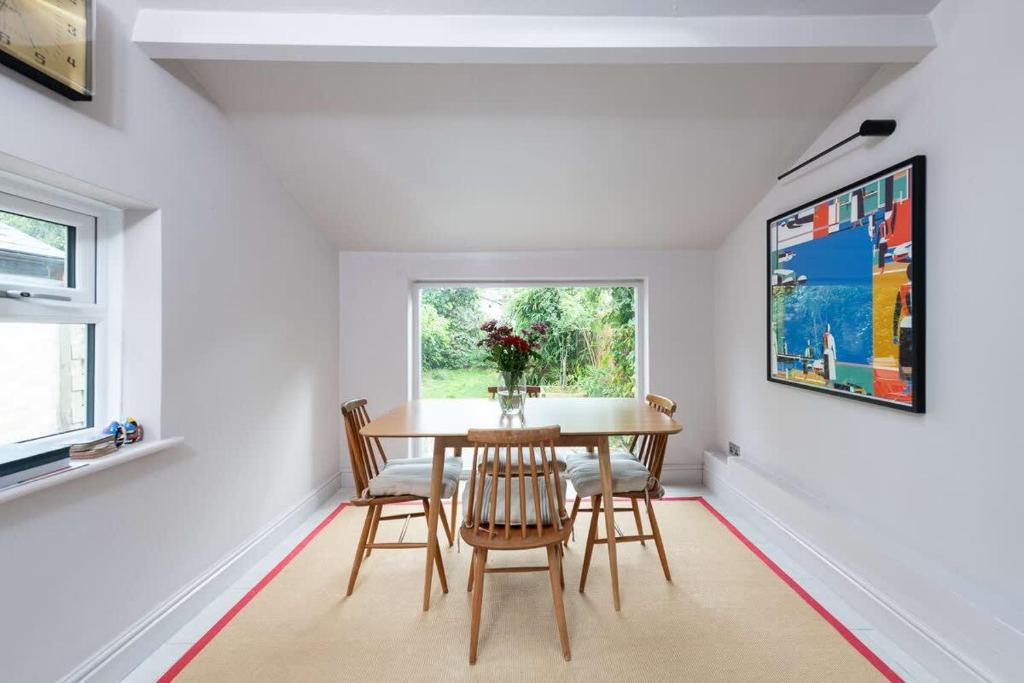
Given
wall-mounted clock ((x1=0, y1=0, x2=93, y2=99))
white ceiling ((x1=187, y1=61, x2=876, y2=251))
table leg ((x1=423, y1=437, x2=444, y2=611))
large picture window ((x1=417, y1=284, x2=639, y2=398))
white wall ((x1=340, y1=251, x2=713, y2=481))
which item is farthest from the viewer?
large picture window ((x1=417, y1=284, x2=639, y2=398))

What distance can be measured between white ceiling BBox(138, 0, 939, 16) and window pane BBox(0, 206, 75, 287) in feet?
2.98

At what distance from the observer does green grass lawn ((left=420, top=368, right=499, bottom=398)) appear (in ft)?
13.8

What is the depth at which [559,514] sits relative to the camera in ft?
6.73

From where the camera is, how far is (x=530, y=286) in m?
4.21

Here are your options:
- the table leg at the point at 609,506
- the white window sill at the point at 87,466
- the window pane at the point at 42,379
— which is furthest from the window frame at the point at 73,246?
the table leg at the point at 609,506

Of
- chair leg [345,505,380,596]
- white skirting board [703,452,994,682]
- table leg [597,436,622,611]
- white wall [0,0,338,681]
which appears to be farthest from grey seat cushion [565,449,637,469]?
white wall [0,0,338,681]

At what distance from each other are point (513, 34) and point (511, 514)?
181cm

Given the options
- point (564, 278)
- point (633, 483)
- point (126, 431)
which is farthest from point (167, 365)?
point (564, 278)

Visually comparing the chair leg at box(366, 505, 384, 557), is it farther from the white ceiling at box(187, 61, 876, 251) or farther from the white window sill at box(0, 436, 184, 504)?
the white ceiling at box(187, 61, 876, 251)

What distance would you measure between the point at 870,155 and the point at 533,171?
164 cm

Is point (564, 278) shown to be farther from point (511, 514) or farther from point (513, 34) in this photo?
point (511, 514)

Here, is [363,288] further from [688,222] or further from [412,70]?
[688,222]

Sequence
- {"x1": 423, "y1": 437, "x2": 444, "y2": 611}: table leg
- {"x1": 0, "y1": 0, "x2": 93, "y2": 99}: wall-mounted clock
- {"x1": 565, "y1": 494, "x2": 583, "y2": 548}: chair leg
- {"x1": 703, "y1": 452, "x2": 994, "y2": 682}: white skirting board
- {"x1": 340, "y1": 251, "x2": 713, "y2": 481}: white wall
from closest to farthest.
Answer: {"x1": 0, "y1": 0, "x2": 93, "y2": 99}: wall-mounted clock, {"x1": 703, "y1": 452, "x2": 994, "y2": 682}: white skirting board, {"x1": 565, "y1": 494, "x2": 583, "y2": 548}: chair leg, {"x1": 423, "y1": 437, "x2": 444, "y2": 611}: table leg, {"x1": 340, "y1": 251, "x2": 713, "y2": 481}: white wall

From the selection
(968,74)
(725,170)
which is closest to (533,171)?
(725,170)
